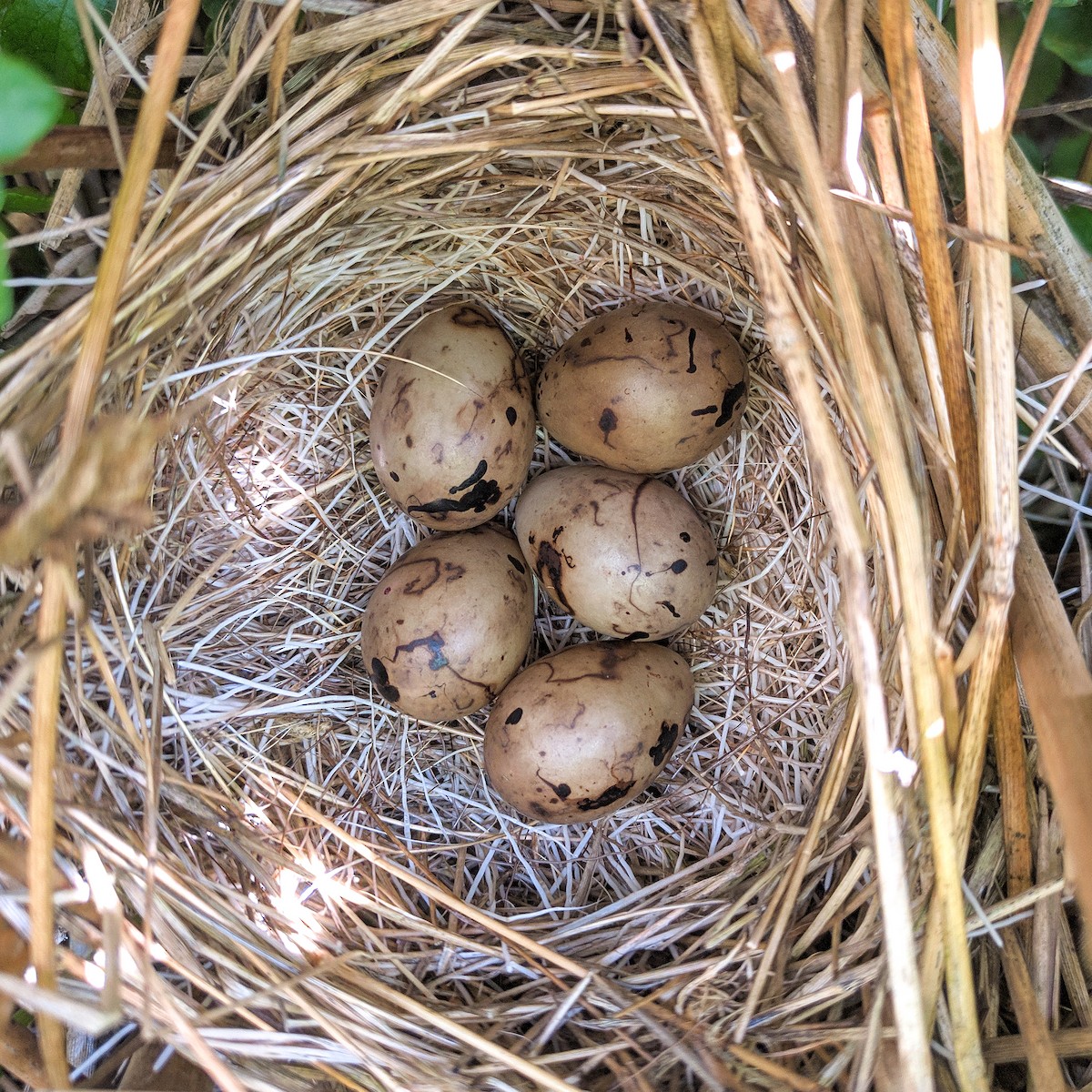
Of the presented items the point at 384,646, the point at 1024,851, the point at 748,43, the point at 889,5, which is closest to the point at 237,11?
the point at 748,43

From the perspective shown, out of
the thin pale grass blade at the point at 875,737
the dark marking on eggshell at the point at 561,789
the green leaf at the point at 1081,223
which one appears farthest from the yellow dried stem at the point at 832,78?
the dark marking on eggshell at the point at 561,789

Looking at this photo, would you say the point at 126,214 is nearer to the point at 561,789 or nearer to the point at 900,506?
the point at 900,506

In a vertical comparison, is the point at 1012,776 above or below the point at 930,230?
below

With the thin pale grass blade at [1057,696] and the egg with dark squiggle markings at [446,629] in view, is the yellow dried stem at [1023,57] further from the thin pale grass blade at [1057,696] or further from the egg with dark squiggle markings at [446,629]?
the egg with dark squiggle markings at [446,629]

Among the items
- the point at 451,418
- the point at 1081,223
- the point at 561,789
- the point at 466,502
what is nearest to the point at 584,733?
the point at 561,789

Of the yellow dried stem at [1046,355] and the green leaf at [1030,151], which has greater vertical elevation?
the green leaf at [1030,151]

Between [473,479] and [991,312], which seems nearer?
[991,312]
